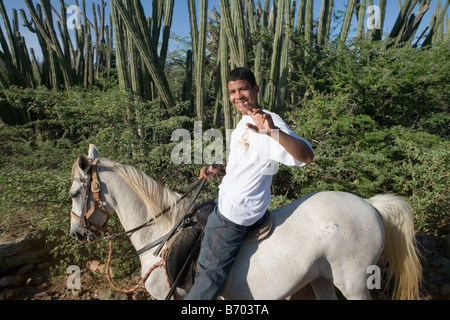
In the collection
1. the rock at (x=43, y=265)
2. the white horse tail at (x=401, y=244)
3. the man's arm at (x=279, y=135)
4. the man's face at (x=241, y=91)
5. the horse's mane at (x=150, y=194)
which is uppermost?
the man's face at (x=241, y=91)

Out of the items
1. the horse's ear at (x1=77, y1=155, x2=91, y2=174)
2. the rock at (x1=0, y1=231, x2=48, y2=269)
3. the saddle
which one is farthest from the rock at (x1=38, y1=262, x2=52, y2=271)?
the saddle

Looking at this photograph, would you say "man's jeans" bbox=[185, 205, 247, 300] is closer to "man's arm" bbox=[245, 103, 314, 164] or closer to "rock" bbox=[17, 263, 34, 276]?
"man's arm" bbox=[245, 103, 314, 164]

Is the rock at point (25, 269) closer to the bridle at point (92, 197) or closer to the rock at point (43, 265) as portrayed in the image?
the rock at point (43, 265)

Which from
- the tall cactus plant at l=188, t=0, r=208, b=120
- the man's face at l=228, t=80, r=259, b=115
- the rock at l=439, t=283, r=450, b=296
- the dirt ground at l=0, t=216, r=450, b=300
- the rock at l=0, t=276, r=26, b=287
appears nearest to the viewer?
the man's face at l=228, t=80, r=259, b=115

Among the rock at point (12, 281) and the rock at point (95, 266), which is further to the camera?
the rock at point (95, 266)

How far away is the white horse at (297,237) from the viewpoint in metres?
1.72

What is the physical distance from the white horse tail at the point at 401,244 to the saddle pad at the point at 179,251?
4.62ft

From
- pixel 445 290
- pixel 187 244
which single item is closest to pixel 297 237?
pixel 187 244

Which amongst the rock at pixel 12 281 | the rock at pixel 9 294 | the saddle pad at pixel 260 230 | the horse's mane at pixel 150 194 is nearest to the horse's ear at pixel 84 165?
the horse's mane at pixel 150 194

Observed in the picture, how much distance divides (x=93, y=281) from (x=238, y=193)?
2.87 metres

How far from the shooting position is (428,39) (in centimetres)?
912

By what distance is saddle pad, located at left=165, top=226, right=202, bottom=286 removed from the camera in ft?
5.87

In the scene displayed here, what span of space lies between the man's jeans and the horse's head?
2.80 ft

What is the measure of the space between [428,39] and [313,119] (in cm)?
788
